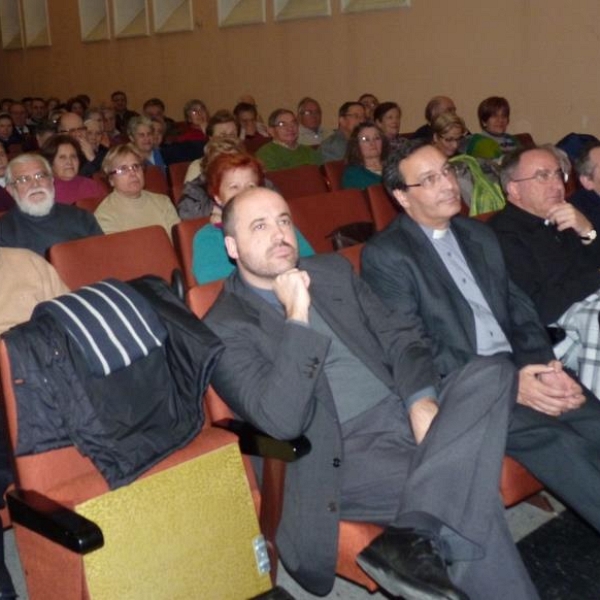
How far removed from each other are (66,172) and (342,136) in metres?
2.37

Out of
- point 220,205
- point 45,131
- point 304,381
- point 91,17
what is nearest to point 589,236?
point 220,205

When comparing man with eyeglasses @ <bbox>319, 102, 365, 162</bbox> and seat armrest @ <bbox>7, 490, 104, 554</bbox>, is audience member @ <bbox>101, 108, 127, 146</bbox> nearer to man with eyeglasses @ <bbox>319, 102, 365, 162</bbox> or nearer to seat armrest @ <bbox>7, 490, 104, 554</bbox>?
man with eyeglasses @ <bbox>319, 102, 365, 162</bbox>

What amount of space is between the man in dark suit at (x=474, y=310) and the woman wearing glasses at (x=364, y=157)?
2.22 m

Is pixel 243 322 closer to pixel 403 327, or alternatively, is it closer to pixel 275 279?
pixel 275 279

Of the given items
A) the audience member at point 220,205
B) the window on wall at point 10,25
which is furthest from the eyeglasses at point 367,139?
the window on wall at point 10,25

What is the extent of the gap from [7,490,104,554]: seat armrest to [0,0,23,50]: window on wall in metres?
13.7

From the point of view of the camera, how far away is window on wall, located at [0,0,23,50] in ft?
47.7

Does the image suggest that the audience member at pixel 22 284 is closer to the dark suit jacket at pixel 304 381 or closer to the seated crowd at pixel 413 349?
the seated crowd at pixel 413 349

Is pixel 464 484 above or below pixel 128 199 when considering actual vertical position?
below

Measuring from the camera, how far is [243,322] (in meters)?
2.30

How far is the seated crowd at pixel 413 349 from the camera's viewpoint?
6.82ft

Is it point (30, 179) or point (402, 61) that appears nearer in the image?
point (30, 179)

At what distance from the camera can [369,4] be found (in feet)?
28.8

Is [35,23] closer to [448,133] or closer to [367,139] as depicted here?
[448,133]
